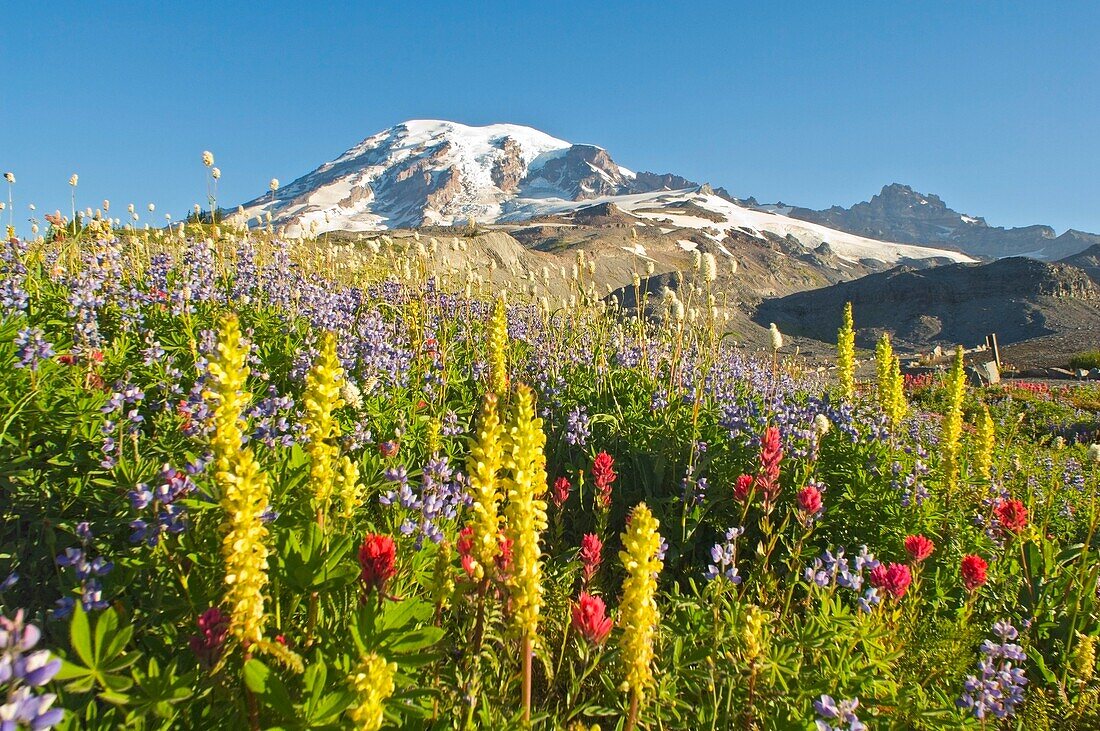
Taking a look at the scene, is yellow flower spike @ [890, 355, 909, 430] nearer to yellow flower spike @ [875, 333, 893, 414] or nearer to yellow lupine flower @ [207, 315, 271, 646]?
yellow flower spike @ [875, 333, 893, 414]

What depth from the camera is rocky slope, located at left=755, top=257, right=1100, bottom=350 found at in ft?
79.7

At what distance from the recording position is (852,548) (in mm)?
3797

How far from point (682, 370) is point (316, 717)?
4949 mm

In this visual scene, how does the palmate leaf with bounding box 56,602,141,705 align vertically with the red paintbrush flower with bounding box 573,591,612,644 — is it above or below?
above

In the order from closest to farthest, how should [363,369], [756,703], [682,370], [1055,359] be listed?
[756,703]
[363,369]
[682,370]
[1055,359]

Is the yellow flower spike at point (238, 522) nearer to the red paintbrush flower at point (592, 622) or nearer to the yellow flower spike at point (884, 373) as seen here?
the red paintbrush flower at point (592, 622)

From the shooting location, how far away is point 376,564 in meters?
1.72

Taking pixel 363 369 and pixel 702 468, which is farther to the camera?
pixel 363 369

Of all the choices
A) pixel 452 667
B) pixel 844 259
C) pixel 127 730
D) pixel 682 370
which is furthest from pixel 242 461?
pixel 844 259

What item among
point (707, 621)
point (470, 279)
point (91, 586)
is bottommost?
point (707, 621)

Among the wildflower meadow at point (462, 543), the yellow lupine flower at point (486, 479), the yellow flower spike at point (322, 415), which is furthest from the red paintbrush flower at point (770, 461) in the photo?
the yellow flower spike at point (322, 415)

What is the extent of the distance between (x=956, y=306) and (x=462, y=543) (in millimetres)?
33546

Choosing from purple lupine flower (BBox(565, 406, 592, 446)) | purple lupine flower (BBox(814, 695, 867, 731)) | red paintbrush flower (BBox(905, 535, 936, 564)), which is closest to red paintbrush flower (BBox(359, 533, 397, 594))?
purple lupine flower (BBox(814, 695, 867, 731))

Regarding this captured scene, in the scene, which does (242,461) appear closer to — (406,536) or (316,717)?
(316,717)
